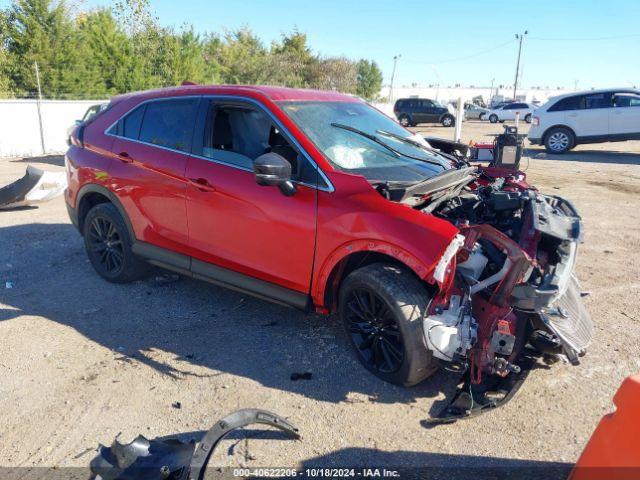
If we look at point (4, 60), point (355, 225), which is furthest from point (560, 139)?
point (4, 60)

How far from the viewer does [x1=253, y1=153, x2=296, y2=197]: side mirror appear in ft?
11.3

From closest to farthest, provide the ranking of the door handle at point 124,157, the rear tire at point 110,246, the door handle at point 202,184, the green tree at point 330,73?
the door handle at point 202,184 → the door handle at point 124,157 → the rear tire at point 110,246 → the green tree at point 330,73

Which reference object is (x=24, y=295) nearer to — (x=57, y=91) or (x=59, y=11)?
(x=57, y=91)

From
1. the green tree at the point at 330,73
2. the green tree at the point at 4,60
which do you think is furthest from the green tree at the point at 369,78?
the green tree at the point at 4,60

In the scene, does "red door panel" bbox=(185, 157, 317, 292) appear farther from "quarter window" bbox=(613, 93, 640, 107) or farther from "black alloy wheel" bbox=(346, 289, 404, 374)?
"quarter window" bbox=(613, 93, 640, 107)

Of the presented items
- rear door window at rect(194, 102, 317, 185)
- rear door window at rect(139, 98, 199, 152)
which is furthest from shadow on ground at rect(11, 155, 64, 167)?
rear door window at rect(194, 102, 317, 185)

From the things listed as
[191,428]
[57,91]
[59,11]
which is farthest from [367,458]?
[59,11]

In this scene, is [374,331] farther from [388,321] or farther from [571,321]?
[571,321]

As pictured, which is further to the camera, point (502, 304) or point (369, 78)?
point (369, 78)

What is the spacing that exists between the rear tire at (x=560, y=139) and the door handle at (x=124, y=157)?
49.0 ft

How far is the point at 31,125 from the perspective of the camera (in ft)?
57.3

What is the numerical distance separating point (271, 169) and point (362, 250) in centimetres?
81

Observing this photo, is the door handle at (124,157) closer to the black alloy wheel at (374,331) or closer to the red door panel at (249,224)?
the red door panel at (249,224)

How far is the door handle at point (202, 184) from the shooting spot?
4164mm
